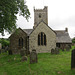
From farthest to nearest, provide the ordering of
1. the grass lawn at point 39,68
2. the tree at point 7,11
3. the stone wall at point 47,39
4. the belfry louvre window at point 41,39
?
the belfry louvre window at point 41,39 < the stone wall at point 47,39 < the tree at point 7,11 < the grass lawn at point 39,68

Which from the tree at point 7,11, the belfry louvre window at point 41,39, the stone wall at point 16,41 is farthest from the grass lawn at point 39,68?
the stone wall at point 16,41

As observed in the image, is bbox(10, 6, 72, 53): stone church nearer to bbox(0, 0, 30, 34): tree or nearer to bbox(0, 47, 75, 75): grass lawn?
bbox(0, 0, 30, 34): tree

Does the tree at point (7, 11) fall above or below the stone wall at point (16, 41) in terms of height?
above

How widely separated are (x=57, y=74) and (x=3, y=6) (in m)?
10.4

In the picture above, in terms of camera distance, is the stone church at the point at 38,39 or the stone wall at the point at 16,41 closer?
the stone church at the point at 38,39

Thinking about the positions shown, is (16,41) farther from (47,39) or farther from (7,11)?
(7,11)

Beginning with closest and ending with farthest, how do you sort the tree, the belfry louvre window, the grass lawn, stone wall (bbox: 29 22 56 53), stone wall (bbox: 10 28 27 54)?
the grass lawn → the tree → stone wall (bbox: 29 22 56 53) → the belfry louvre window → stone wall (bbox: 10 28 27 54)

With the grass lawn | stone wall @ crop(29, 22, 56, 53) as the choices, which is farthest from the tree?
stone wall @ crop(29, 22, 56, 53)

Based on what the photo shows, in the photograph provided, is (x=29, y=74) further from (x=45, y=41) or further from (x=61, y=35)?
(x=61, y=35)

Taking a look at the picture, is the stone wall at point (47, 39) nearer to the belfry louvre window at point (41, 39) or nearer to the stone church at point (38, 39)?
the stone church at point (38, 39)

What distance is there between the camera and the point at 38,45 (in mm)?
18781

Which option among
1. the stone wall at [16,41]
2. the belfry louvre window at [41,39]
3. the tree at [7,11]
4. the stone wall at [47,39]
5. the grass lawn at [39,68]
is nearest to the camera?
the grass lawn at [39,68]

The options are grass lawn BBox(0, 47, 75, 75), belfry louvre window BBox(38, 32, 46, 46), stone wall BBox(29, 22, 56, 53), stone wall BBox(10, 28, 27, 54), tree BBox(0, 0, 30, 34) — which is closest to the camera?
grass lawn BBox(0, 47, 75, 75)

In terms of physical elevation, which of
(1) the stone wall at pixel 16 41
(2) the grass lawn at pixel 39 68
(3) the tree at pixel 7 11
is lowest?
(2) the grass lawn at pixel 39 68
